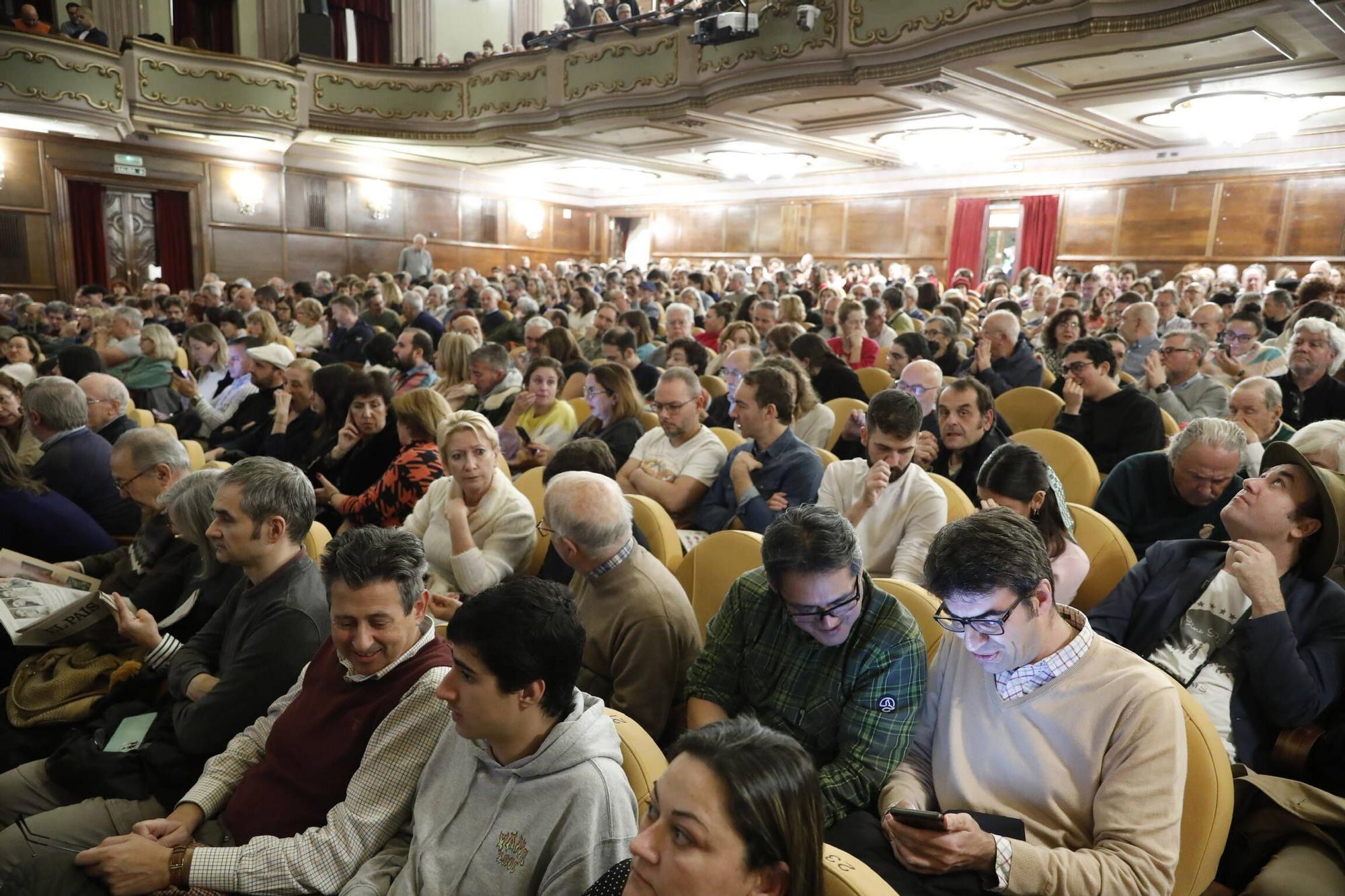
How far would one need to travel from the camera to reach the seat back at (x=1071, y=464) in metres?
3.07

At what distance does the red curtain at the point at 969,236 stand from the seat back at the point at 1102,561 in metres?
12.5

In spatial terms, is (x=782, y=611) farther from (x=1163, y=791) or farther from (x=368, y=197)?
(x=368, y=197)

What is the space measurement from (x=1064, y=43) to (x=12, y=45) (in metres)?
11.8

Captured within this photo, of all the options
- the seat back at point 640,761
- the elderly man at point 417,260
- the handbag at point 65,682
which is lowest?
the handbag at point 65,682

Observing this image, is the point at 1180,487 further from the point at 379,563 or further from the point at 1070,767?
the point at 379,563

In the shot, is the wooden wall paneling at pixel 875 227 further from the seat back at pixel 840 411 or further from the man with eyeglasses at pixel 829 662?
the man with eyeglasses at pixel 829 662

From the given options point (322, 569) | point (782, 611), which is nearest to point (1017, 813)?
point (782, 611)

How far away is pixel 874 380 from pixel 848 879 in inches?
164

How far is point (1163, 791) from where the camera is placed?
1356 mm

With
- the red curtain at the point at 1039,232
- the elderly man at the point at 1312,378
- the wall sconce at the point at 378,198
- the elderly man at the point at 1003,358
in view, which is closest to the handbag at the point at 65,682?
the elderly man at the point at 1003,358

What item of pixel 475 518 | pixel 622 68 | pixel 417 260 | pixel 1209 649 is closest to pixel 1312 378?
pixel 1209 649

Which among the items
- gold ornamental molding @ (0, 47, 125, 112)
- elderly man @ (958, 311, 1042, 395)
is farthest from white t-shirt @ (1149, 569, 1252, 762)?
gold ornamental molding @ (0, 47, 125, 112)

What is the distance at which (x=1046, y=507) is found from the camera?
2.11 metres

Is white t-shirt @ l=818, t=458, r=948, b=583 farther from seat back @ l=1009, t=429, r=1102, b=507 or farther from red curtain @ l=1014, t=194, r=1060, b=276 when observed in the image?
red curtain @ l=1014, t=194, r=1060, b=276
